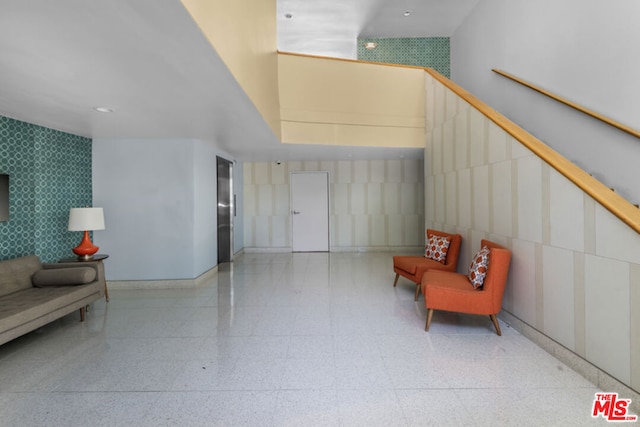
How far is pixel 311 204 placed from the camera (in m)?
8.80

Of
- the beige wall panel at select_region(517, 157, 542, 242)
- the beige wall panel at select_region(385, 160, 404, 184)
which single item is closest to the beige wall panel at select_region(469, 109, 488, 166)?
the beige wall panel at select_region(517, 157, 542, 242)

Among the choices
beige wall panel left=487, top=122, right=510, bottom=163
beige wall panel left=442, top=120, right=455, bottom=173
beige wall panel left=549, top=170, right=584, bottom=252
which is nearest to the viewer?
beige wall panel left=549, top=170, right=584, bottom=252

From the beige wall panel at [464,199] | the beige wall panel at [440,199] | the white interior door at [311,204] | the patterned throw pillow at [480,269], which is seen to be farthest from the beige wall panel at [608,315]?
the white interior door at [311,204]

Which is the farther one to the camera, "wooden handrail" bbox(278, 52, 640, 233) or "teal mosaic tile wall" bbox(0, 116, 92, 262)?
"teal mosaic tile wall" bbox(0, 116, 92, 262)

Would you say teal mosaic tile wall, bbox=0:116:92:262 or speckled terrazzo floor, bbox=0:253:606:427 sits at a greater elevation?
teal mosaic tile wall, bbox=0:116:92:262

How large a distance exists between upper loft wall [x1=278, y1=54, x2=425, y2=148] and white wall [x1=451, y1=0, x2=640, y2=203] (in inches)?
61.3

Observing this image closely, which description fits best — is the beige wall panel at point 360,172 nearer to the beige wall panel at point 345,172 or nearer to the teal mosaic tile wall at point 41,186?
the beige wall panel at point 345,172

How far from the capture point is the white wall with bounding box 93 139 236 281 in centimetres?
541

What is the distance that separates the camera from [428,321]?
3541 mm

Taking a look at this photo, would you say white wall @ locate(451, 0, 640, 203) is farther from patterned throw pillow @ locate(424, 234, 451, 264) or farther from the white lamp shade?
the white lamp shade

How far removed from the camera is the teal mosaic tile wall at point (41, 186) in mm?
3986

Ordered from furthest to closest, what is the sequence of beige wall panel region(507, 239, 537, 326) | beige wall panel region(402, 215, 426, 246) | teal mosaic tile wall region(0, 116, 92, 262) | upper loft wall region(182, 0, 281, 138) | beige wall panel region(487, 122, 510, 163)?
1. beige wall panel region(402, 215, 426, 246)
2. teal mosaic tile wall region(0, 116, 92, 262)
3. beige wall panel region(487, 122, 510, 163)
4. beige wall panel region(507, 239, 537, 326)
5. upper loft wall region(182, 0, 281, 138)

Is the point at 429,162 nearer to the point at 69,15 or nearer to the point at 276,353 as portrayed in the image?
the point at 276,353

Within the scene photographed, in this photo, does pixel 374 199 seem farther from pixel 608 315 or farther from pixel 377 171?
pixel 608 315
